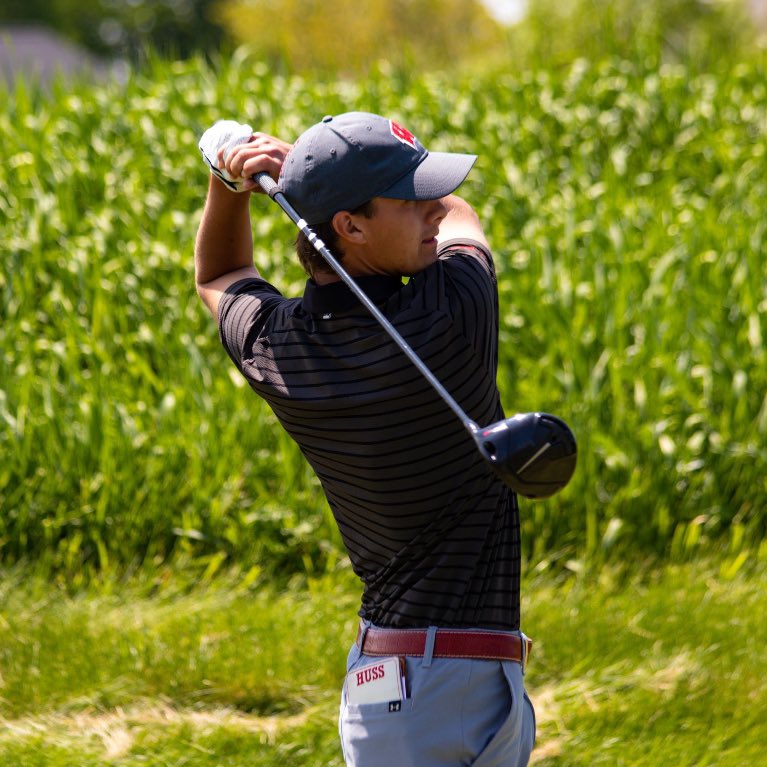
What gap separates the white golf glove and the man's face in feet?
1.10

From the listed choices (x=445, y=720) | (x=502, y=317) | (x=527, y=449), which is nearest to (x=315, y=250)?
(x=527, y=449)

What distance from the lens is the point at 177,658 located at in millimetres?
3967

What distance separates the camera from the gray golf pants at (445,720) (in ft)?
7.01

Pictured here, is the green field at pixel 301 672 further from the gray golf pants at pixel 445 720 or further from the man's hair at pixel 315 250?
the man's hair at pixel 315 250

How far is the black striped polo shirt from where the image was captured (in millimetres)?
2107

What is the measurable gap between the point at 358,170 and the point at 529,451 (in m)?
0.62

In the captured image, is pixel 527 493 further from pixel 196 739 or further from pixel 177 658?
pixel 177 658

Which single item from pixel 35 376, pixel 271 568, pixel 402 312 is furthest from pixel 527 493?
pixel 35 376

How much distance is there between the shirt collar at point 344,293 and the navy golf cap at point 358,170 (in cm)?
13

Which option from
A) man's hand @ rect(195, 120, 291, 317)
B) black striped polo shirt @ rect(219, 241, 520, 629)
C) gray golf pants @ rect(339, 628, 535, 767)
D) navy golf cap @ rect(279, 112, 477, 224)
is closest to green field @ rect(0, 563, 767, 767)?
gray golf pants @ rect(339, 628, 535, 767)

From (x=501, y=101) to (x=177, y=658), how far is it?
4992mm

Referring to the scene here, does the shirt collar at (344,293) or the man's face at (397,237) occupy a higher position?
the man's face at (397,237)

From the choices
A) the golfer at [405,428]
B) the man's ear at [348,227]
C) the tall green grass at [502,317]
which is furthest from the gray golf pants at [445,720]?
the tall green grass at [502,317]

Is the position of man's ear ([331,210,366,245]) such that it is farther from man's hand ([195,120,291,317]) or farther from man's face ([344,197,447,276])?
man's hand ([195,120,291,317])
